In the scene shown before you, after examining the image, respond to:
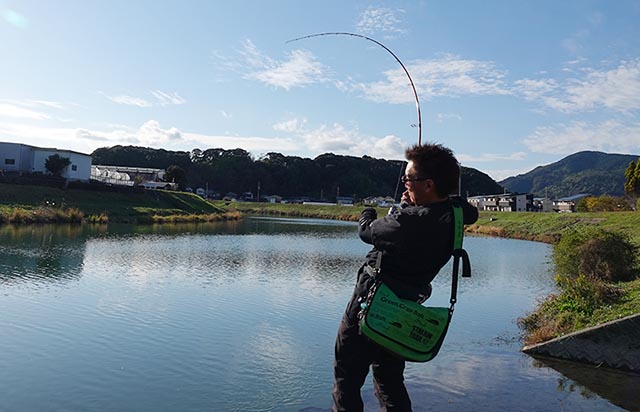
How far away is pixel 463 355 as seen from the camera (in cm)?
977

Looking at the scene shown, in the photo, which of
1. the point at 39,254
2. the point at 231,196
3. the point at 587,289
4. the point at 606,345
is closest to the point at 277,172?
the point at 231,196

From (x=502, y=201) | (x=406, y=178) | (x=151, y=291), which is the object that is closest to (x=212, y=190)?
(x=502, y=201)

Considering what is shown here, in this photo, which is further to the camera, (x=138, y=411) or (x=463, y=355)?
(x=463, y=355)

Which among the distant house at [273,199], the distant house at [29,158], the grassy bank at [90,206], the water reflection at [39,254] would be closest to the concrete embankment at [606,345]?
the water reflection at [39,254]

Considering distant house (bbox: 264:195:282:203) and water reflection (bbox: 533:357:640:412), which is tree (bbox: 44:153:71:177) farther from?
distant house (bbox: 264:195:282:203)

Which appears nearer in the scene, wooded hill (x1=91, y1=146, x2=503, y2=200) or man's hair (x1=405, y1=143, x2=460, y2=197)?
man's hair (x1=405, y1=143, x2=460, y2=197)

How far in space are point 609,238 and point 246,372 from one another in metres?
11.9

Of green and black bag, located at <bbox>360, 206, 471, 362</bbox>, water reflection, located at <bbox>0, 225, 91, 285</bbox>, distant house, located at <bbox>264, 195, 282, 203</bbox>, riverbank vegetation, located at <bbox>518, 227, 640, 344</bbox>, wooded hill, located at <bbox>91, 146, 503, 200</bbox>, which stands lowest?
water reflection, located at <bbox>0, 225, 91, 285</bbox>

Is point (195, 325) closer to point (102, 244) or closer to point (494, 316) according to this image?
point (494, 316)

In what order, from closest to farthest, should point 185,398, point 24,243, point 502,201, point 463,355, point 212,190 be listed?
point 185,398 → point 463,355 → point 24,243 → point 502,201 → point 212,190

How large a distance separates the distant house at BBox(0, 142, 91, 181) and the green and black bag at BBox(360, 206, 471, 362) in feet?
205

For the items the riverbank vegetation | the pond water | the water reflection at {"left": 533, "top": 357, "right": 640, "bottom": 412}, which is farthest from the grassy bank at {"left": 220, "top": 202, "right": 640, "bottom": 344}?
the water reflection at {"left": 533, "top": 357, "right": 640, "bottom": 412}

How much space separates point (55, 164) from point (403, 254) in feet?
209

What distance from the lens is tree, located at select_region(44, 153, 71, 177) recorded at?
5969 centimetres
